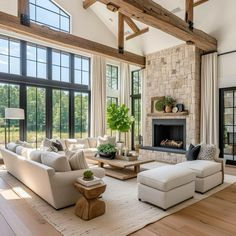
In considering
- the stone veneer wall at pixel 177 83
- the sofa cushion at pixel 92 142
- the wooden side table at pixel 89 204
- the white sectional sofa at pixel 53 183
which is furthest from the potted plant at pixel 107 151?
the wooden side table at pixel 89 204

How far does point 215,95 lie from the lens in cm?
649

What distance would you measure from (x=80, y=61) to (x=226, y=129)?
18.8 feet

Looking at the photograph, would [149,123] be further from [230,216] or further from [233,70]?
[230,216]

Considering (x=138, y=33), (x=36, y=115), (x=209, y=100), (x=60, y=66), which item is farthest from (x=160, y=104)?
(x=36, y=115)

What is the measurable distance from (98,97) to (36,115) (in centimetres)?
244

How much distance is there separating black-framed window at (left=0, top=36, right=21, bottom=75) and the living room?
0.03 metres

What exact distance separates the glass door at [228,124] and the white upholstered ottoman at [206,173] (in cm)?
220

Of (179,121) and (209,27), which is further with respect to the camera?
(179,121)

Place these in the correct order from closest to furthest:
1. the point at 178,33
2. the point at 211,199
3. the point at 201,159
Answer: the point at 211,199, the point at 201,159, the point at 178,33

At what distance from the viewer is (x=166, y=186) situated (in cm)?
317

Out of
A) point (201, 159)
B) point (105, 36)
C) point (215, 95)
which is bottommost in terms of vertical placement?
point (201, 159)

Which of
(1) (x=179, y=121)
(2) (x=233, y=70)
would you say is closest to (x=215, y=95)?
(2) (x=233, y=70)

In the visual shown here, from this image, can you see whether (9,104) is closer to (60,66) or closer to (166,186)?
(60,66)

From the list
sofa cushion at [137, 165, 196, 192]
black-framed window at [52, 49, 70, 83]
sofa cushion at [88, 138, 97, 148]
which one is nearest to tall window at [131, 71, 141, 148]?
sofa cushion at [88, 138, 97, 148]
